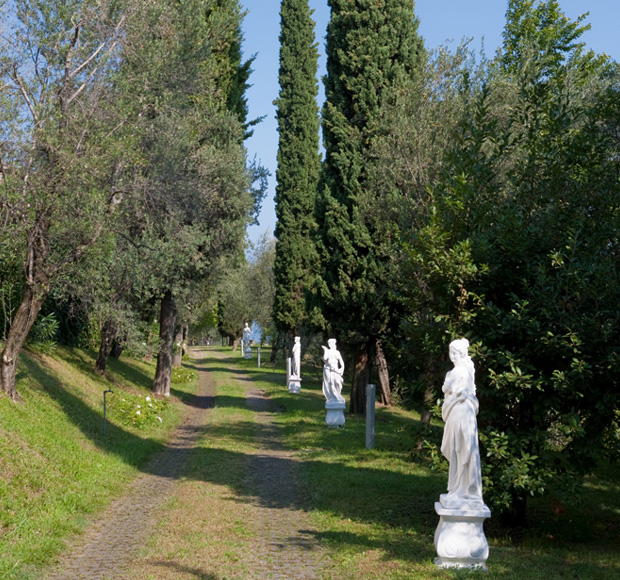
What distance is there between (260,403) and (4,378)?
Answer: 50.9ft

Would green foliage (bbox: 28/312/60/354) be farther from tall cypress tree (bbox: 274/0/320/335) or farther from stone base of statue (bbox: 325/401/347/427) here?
tall cypress tree (bbox: 274/0/320/335)

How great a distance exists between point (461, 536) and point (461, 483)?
564 mm

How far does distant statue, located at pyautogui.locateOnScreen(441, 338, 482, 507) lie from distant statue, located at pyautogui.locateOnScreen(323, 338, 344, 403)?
12102 mm

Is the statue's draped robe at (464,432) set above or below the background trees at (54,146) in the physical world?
below

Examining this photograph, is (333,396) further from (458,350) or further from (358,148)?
(458,350)

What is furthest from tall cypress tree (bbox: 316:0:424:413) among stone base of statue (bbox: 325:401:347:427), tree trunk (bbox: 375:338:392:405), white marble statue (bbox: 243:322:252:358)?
white marble statue (bbox: 243:322:252:358)

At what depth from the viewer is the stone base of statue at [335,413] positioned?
65.8 feet

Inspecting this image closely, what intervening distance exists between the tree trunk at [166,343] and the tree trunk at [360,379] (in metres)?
6.68

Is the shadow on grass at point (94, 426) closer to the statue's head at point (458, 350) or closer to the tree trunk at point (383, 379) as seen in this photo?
the statue's head at point (458, 350)

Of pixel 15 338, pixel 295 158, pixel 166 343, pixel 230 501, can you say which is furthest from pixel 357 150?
pixel 295 158

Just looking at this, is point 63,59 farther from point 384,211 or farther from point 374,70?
point 374,70

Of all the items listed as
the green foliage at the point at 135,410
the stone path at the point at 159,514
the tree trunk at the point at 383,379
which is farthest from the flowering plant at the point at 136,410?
the tree trunk at the point at 383,379

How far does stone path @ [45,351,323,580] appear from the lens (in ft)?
25.8

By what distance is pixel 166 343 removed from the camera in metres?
24.9
